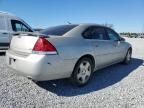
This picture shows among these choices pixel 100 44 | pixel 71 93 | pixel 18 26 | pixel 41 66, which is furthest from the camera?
pixel 18 26

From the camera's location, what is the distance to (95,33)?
5.43 meters

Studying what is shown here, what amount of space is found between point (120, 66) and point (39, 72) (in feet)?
13.7

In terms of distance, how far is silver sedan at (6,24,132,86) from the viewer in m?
3.91

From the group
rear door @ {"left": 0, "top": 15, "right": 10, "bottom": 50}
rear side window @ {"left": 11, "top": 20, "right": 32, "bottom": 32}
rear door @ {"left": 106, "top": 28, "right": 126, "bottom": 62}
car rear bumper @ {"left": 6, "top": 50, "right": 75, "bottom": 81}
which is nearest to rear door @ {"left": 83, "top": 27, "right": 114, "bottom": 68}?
rear door @ {"left": 106, "top": 28, "right": 126, "bottom": 62}

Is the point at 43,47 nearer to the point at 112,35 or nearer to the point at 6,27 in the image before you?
the point at 112,35

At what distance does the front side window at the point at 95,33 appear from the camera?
5.03m

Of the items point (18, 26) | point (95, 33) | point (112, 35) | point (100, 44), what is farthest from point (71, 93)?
point (18, 26)

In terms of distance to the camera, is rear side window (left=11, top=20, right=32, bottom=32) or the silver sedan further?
rear side window (left=11, top=20, right=32, bottom=32)

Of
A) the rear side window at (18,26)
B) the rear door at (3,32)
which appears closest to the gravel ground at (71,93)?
the rear door at (3,32)

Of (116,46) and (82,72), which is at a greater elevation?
(116,46)

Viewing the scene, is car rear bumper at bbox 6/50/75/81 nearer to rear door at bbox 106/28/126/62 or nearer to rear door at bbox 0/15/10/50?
rear door at bbox 106/28/126/62

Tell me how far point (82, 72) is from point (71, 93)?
0.67 m

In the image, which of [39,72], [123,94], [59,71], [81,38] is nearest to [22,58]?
[39,72]

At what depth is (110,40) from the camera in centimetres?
603
